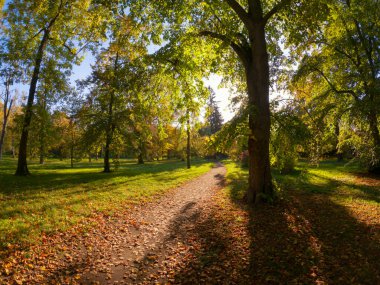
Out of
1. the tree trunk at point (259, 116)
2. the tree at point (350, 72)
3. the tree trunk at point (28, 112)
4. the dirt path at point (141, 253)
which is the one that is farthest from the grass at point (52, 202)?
the tree at point (350, 72)

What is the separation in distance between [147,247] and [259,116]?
20.0 ft

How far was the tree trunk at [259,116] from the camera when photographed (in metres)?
10.0

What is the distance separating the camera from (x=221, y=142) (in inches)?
387

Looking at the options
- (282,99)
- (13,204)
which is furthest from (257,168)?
(13,204)

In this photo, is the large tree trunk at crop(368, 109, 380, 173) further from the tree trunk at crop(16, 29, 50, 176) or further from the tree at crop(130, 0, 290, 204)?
the tree trunk at crop(16, 29, 50, 176)

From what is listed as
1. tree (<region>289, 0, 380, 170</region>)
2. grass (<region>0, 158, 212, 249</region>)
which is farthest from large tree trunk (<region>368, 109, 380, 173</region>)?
grass (<region>0, 158, 212, 249</region>)

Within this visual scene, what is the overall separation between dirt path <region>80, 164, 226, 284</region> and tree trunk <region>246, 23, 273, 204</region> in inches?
116

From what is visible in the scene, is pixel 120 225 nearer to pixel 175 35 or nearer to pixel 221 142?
pixel 221 142

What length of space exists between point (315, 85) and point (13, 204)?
20721 millimetres

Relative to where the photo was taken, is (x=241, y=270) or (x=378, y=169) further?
(x=378, y=169)

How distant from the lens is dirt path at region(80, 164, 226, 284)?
5.84 m

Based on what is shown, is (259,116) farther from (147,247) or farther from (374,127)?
(374,127)

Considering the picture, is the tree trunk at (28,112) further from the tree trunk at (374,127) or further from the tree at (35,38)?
the tree trunk at (374,127)

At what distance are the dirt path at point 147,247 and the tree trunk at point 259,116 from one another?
2.95 meters
